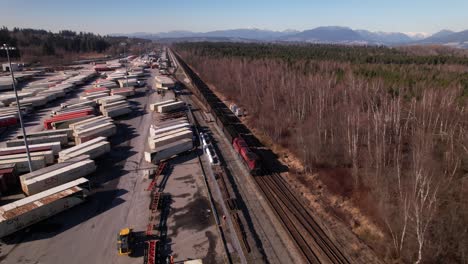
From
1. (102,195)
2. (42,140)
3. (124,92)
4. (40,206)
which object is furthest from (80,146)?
(124,92)

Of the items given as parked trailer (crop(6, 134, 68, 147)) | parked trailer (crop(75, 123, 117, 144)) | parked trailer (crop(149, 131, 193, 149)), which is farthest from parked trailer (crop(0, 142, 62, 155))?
parked trailer (crop(149, 131, 193, 149))

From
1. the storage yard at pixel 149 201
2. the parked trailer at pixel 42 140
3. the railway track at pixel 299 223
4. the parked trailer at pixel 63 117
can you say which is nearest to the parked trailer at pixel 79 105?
the parked trailer at pixel 63 117

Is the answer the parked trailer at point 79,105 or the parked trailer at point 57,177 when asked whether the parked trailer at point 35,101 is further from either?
the parked trailer at point 57,177

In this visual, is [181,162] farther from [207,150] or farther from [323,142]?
[323,142]

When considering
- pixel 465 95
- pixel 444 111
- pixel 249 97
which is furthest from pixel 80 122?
pixel 465 95

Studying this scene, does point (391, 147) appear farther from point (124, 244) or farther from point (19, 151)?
point (19, 151)

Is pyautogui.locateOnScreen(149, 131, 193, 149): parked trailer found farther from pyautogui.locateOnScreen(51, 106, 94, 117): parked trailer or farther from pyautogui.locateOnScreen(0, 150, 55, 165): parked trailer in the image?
pyautogui.locateOnScreen(51, 106, 94, 117): parked trailer
